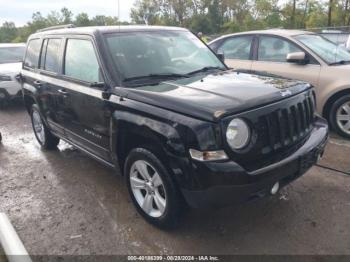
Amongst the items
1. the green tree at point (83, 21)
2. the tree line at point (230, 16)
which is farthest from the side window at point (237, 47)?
the tree line at point (230, 16)

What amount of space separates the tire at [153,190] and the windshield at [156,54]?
0.87 metres

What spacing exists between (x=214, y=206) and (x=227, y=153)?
0.44 meters

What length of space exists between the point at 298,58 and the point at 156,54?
9.16ft

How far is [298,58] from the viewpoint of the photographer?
569 cm

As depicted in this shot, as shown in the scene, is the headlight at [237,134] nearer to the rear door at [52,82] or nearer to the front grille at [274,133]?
the front grille at [274,133]

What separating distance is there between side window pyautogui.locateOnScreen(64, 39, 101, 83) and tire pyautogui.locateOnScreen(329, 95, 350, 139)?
12.3 feet

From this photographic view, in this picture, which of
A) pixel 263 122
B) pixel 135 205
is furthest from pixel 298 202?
pixel 135 205

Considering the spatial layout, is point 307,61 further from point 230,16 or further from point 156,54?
point 230,16

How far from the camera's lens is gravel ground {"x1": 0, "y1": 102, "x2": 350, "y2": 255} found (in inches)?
124

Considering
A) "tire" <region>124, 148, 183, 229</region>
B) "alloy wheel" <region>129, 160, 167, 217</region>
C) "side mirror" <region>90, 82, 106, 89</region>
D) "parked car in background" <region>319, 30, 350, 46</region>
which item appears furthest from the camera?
"parked car in background" <region>319, 30, 350, 46</region>

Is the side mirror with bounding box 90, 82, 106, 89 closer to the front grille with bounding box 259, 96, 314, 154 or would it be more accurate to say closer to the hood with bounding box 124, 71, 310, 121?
the hood with bounding box 124, 71, 310, 121

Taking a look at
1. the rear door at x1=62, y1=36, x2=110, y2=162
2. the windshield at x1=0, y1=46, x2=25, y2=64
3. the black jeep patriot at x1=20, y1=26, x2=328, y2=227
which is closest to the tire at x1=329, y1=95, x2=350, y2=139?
the black jeep patriot at x1=20, y1=26, x2=328, y2=227

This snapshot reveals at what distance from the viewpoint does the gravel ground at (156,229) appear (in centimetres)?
316

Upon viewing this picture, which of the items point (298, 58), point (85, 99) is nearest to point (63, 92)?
point (85, 99)
